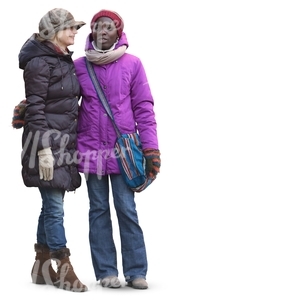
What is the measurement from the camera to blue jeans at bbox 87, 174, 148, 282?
816cm

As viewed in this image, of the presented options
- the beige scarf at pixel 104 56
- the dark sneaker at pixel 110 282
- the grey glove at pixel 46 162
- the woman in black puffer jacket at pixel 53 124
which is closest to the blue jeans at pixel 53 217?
the woman in black puffer jacket at pixel 53 124

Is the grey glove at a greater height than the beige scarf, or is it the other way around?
the beige scarf

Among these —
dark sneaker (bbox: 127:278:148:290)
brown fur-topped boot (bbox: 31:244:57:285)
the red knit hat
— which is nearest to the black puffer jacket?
the red knit hat

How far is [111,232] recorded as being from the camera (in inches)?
327

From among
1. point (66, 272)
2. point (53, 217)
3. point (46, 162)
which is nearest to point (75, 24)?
point (46, 162)

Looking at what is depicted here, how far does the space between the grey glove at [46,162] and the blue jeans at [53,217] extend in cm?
17

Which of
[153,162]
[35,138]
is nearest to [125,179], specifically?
[153,162]

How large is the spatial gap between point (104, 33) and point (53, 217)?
151 cm

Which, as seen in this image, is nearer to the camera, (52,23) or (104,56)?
(52,23)

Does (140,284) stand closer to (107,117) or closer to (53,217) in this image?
(53,217)

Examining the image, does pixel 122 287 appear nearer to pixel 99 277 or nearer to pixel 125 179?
pixel 99 277

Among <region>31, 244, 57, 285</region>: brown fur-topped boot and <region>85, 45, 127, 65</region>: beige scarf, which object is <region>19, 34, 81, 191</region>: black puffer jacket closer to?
<region>85, 45, 127, 65</region>: beige scarf

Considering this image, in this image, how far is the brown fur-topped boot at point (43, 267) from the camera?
8.20 meters

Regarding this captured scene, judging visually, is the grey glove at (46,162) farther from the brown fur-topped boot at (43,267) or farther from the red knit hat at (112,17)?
the red knit hat at (112,17)
